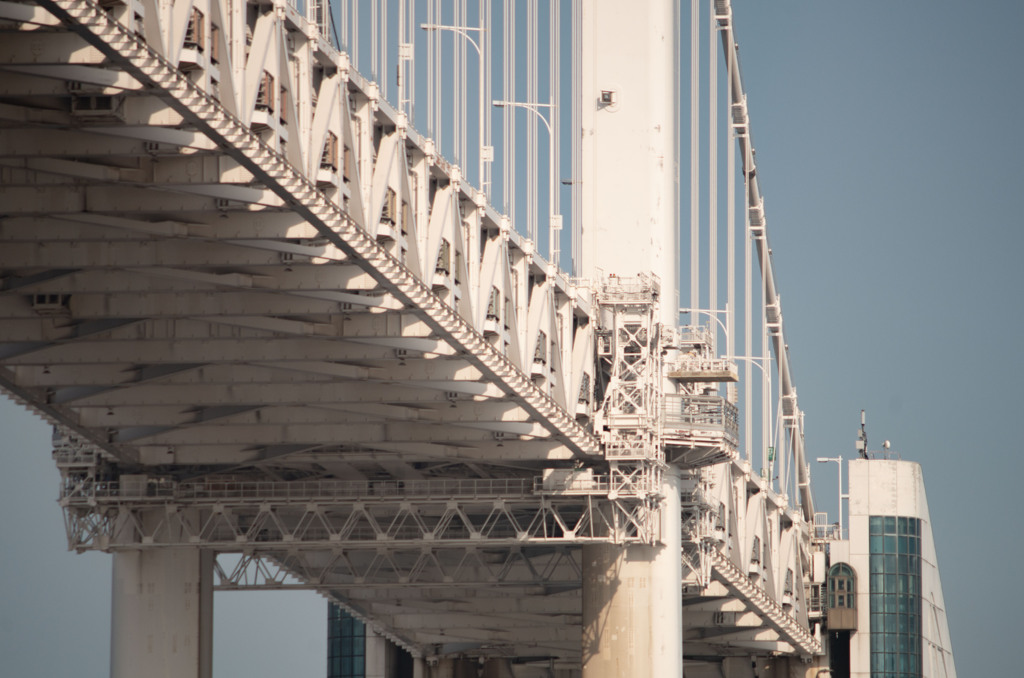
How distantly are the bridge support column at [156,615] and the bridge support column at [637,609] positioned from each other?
12.2 meters

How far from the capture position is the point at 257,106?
1442 inches

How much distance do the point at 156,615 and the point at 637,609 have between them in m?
14.7

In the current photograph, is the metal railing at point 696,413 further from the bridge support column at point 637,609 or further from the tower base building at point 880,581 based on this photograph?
the tower base building at point 880,581

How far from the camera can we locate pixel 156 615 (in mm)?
67312

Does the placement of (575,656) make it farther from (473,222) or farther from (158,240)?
(158,240)

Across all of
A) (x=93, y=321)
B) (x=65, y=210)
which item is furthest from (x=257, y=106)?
(x=93, y=321)

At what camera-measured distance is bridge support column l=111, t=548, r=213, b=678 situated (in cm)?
6712

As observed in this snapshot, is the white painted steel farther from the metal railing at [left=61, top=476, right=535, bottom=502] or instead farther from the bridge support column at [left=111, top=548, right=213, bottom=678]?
the bridge support column at [left=111, top=548, right=213, bottom=678]

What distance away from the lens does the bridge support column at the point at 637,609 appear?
213 ft

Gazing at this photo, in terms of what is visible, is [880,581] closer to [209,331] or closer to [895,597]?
[895,597]

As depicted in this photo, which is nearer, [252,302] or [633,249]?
[252,302]

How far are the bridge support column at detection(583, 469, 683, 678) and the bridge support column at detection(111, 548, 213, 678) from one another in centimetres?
1222

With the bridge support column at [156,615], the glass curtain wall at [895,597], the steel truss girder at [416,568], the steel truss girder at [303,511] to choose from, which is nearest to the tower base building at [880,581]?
the glass curtain wall at [895,597]

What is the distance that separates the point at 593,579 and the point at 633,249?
992 centimetres
